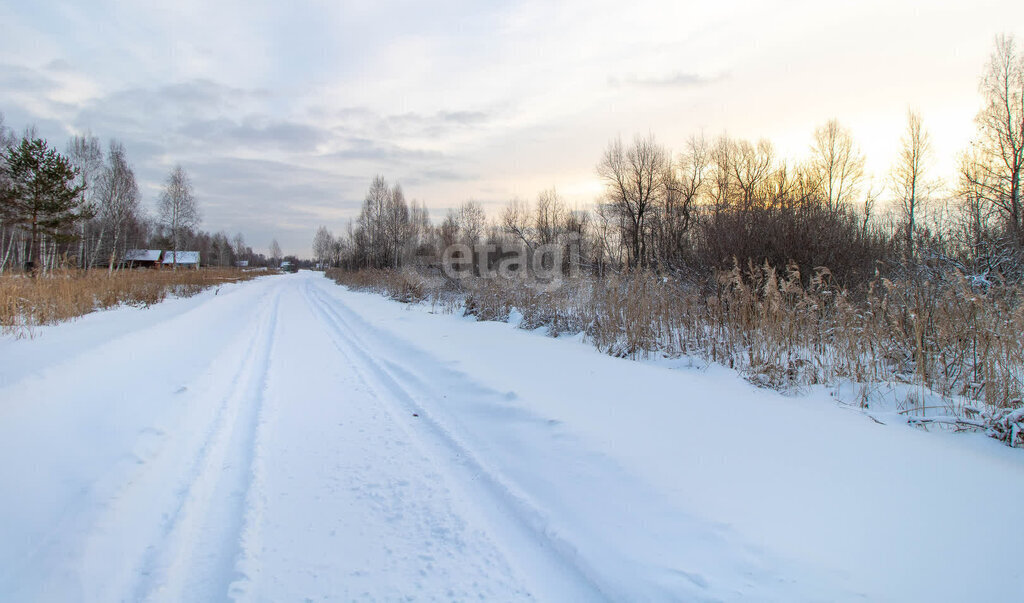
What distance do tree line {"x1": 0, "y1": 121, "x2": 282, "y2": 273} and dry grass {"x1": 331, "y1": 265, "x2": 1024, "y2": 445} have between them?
16.8m

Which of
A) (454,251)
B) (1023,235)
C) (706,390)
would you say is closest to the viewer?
(706,390)

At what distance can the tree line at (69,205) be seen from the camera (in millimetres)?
23344

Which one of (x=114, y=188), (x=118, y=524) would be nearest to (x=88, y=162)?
(x=114, y=188)

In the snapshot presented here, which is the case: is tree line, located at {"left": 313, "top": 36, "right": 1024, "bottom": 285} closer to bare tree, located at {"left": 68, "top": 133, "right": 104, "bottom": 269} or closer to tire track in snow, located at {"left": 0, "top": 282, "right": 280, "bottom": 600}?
tire track in snow, located at {"left": 0, "top": 282, "right": 280, "bottom": 600}

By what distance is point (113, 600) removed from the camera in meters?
2.01

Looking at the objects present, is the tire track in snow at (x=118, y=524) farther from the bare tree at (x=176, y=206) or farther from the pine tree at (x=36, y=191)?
the bare tree at (x=176, y=206)

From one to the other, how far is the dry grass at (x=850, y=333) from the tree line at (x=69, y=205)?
16.8m

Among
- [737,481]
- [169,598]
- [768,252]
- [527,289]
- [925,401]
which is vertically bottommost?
[169,598]

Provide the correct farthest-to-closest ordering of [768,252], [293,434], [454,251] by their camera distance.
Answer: [454,251]
[768,252]
[293,434]

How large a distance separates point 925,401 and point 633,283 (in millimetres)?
4068

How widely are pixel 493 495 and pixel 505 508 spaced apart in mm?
182

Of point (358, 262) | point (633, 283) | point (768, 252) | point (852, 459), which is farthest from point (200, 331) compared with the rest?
point (358, 262)

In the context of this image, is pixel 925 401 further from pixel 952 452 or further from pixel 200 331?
pixel 200 331

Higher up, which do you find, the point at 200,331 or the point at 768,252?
the point at 768,252
